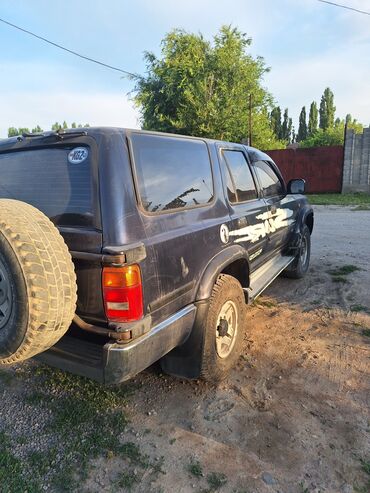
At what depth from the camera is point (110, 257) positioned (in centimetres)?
192

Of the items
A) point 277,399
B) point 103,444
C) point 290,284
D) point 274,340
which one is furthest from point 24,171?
point 290,284

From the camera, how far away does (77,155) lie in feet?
7.04

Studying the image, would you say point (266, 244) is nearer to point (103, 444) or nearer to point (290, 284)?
point (290, 284)

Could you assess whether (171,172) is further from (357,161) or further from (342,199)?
(357,161)

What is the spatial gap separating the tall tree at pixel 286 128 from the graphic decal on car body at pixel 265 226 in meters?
58.1

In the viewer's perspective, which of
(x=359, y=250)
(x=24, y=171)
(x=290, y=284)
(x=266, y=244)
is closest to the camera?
(x=24, y=171)

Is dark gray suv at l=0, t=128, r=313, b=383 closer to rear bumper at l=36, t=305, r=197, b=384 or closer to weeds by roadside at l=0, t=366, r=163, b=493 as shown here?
rear bumper at l=36, t=305, r=197, b=384

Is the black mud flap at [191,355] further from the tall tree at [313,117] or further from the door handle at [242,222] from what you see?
the tall tree at [313,117]

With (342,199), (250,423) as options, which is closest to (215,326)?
(250,423)

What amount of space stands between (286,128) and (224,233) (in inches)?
2478

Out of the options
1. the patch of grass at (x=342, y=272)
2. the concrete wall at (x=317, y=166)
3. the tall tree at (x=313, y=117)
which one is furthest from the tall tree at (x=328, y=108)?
A: the patch of grass at (x=342, y=272)

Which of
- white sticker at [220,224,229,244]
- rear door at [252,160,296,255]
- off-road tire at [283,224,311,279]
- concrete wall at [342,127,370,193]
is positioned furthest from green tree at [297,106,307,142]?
white sticker at [220,224,229,244]

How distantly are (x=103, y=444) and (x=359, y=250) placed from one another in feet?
19.8

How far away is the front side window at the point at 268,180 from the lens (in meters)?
4.07
